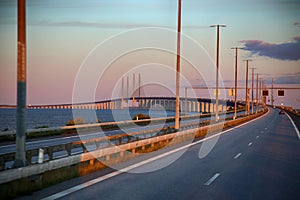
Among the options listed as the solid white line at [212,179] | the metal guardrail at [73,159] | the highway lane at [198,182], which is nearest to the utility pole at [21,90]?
the metal guardrail at [73,159]

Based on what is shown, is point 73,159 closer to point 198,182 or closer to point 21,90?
point 21,90

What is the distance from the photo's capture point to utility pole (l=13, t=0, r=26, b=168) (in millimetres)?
11930

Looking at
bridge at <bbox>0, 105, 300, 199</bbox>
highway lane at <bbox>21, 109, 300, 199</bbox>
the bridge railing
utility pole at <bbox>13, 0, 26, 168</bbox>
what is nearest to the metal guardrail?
bridge at <bbox>0, 105, 300, 199</bbox>

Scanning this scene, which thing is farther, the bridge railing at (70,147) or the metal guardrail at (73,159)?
the bridge railing at (70,147)

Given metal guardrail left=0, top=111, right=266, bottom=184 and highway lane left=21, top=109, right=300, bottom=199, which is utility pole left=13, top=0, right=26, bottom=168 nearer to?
metal guardrail left=0, top=111, right=266, bottom=184

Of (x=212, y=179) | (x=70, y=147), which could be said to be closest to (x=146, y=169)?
(x=212, y=179)

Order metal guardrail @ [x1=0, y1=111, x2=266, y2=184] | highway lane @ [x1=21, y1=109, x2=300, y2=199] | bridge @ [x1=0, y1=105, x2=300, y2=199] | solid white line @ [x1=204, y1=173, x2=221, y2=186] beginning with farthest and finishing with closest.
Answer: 1. solid white line @ [x1=204, y1=173, x2=221, y2=186]
2. bridge @ [x1=0, y1=105, x2=300, y2=199]
3. highway lane @ [x1=21, y1=109, x2=300, y2=199]
4. metal guardrail @ [x1=0, y1=111, x2=266, y2=184]

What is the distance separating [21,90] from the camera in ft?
40.8

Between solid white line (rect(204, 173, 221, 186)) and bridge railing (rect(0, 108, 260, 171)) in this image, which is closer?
solid white line (rect(204, 173, 221, 186))

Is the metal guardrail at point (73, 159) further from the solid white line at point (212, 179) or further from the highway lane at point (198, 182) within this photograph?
the solid white line at point (212, 179)

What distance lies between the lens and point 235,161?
18.3 metres

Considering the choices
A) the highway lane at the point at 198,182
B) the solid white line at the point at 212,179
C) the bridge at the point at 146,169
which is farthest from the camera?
the solid white line at the point at 212,179

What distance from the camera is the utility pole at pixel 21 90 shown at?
11930mm

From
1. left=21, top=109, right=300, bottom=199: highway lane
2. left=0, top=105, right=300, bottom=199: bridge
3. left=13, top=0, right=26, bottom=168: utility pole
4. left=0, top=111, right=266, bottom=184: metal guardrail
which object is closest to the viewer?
left=0, top=111, right=266, bottom=184: metal guardrail
